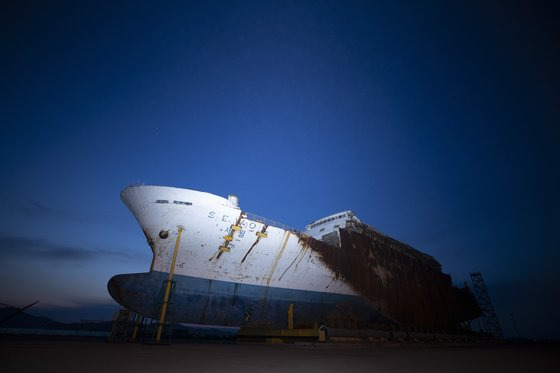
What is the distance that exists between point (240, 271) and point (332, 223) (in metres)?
13.9

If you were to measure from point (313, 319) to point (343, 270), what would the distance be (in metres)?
3.83

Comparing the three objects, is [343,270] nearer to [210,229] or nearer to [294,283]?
[294,283]

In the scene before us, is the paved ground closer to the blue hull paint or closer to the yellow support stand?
the yellow support stand

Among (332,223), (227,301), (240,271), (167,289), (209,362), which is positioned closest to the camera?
(209,362)

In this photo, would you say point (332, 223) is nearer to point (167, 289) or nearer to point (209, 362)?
point (167, 289)

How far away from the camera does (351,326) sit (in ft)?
49.4

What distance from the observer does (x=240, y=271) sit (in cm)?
1483

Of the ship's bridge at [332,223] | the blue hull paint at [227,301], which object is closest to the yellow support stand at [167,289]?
the blue hull paint at [227,301]

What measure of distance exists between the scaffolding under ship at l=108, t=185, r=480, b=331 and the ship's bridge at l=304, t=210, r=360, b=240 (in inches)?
209

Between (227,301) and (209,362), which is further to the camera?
(227,301)

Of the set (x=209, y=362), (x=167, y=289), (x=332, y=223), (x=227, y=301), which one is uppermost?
(x=332, y=223)

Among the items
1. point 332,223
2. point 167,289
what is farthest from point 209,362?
point 332,223

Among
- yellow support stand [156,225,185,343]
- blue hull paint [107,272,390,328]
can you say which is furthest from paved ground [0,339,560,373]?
blue hull paint [107,272,390,328]

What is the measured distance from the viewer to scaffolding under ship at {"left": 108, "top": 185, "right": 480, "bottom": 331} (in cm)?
1348
